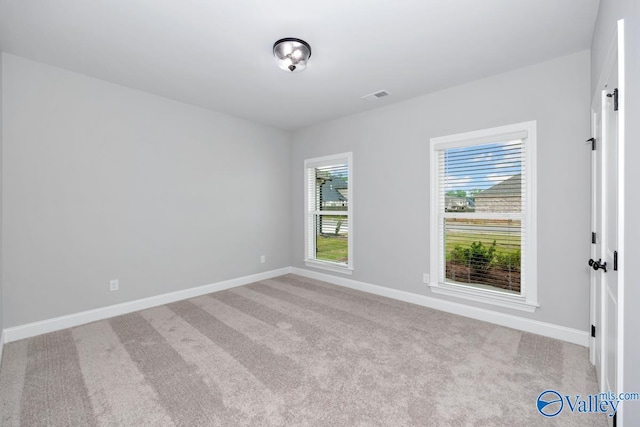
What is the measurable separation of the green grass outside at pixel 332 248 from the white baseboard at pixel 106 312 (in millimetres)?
1280

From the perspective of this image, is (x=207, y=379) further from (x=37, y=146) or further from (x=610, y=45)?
(x=610, y=45)

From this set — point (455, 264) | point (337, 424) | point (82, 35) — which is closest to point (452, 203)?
point (455, 264)

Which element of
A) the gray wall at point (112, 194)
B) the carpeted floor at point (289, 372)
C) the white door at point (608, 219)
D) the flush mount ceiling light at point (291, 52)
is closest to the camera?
the white door at point (608, 219)

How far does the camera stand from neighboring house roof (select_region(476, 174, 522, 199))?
9.60 feet

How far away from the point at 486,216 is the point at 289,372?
2.56 meters

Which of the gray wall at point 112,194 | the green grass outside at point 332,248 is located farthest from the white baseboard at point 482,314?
the gray wall at point 112,194

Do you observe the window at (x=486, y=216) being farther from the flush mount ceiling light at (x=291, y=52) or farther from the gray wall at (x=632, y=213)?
the flush mount ceiling light at (x=291, y=52)

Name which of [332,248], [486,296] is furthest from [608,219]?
[332,248]

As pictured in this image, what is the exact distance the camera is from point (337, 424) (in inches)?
63.7

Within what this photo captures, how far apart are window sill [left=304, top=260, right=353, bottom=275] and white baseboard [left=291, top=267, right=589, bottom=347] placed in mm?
122

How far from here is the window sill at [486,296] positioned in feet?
9.36

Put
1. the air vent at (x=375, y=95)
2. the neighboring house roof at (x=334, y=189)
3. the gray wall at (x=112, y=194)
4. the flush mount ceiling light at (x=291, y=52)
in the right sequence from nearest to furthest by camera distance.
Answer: the flush mount ceiling light at (x=291, y=52)
the gray wall at (x=112, y=194)
the air vent at (x=375, y=95)
the neighboring house roof at (x=334, y=189)

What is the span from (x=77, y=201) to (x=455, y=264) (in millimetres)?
4268

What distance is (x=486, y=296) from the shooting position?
3.09 m
